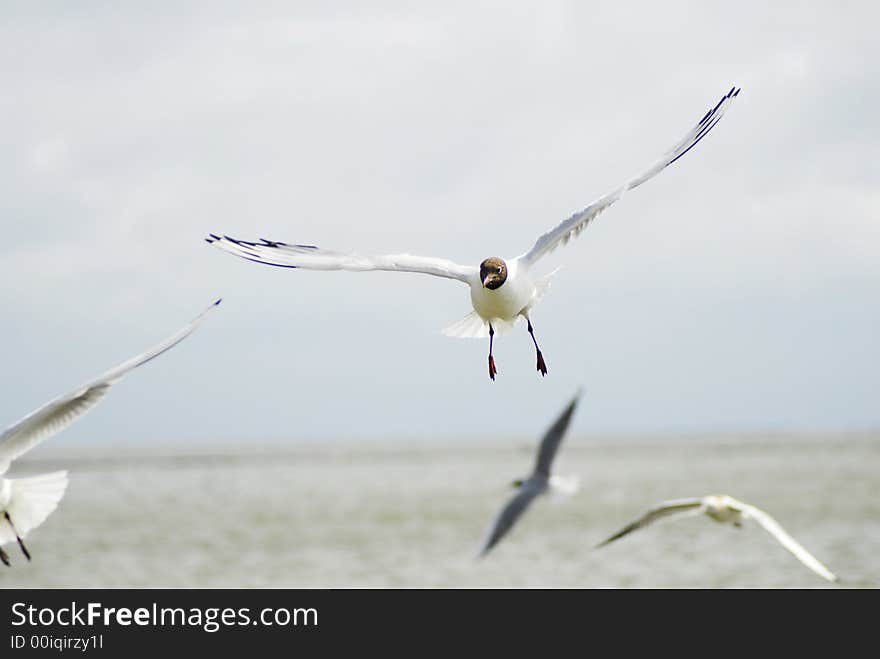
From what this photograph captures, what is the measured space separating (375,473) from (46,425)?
53.9m

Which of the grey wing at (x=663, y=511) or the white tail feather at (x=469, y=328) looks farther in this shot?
the grey wing at (x=663, y=511)

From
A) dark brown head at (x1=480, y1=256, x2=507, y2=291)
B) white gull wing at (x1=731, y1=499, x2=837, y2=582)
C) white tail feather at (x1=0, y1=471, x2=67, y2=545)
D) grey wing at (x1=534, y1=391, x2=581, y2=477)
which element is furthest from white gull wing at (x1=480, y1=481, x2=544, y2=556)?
dark brown head at (x1=480, y1=256, x2=507, y2=291)

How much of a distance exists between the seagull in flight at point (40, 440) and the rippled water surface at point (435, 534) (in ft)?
19.9

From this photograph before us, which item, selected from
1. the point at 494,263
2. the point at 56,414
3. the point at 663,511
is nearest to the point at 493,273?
the point at 494,263

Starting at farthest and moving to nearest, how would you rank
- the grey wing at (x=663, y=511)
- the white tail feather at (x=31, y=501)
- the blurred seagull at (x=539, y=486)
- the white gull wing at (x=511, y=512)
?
Answer: the white gull wing at (x=511, y=512), the blurred seagull at (x=539, y=486), the grey wing at (x=663, y=511), the white tail feather at (x=31, y=501)

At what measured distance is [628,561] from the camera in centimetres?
2581

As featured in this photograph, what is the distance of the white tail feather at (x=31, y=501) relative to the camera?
1107 cm

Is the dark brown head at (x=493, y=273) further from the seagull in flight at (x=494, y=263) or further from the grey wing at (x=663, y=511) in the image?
the grey wing at (x=663, y=511)

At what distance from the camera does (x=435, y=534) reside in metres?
30.8

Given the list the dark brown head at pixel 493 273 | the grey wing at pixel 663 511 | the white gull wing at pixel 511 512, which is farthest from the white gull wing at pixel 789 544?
the dark brown head at pixel 493 273

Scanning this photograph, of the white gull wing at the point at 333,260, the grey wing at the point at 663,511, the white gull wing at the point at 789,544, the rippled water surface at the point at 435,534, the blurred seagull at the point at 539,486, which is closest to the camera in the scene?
the white gull wing at the point at 333,260

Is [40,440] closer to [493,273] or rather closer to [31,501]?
[31,501]

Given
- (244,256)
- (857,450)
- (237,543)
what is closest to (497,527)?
(244,256)

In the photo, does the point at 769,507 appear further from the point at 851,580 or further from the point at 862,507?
the point at 851,580
